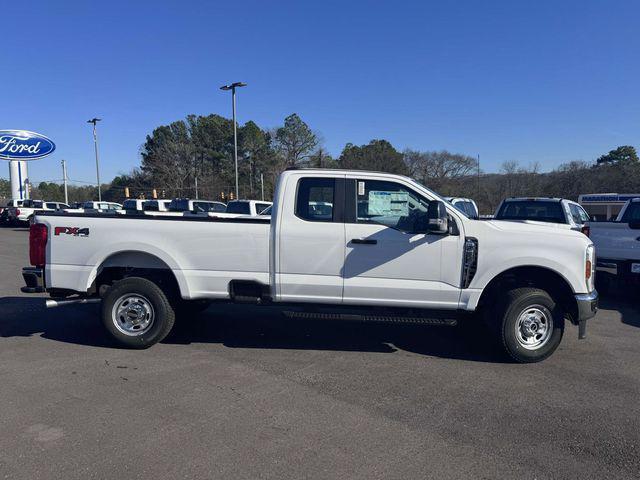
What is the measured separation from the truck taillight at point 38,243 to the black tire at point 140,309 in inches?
36.5

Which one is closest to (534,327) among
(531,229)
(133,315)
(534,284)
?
(534,284)

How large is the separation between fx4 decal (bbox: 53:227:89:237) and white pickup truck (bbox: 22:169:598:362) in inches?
0.6

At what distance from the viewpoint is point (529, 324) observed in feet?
17.8

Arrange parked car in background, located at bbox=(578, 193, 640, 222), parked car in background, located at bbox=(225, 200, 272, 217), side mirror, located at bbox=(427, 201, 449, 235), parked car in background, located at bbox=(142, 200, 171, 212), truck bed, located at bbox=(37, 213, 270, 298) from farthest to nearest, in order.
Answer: parked car in background, located at bbox=(578, 193, 640, 222) → parked car in background, located at bbox=(225, 200, 272, 217) → parked car in background, located at bbox=(142, 200, 171, 212) → truck bed, located at bbox=(37, 213, 270, 298) → side mirror, located at bbox=(427, 201, 449, 235)

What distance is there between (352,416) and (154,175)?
6734cm

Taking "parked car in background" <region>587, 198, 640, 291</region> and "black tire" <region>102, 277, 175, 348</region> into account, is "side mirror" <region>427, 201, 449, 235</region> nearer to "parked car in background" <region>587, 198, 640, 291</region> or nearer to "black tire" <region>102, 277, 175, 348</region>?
"black tire" <region>102, 277, 175, 348</region>

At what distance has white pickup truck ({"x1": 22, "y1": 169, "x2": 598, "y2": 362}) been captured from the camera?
5.34m

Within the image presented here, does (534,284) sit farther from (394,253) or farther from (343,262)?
(343,262)

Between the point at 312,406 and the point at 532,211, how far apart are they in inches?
338

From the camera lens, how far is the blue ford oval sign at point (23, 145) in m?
35.7

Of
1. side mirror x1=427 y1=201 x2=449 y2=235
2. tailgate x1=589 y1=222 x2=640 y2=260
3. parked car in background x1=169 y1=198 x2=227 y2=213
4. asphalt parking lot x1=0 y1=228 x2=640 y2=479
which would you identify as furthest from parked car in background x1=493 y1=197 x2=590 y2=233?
parked car in background x1=169 y1=198 x2=227 y2=213

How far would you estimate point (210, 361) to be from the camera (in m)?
5.42

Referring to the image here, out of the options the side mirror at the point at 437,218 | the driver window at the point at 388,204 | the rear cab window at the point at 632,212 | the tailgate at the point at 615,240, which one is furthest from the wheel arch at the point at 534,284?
the rear cab window at the point at 632,212

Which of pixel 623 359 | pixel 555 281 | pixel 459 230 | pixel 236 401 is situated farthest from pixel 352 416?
pixel 623 359
